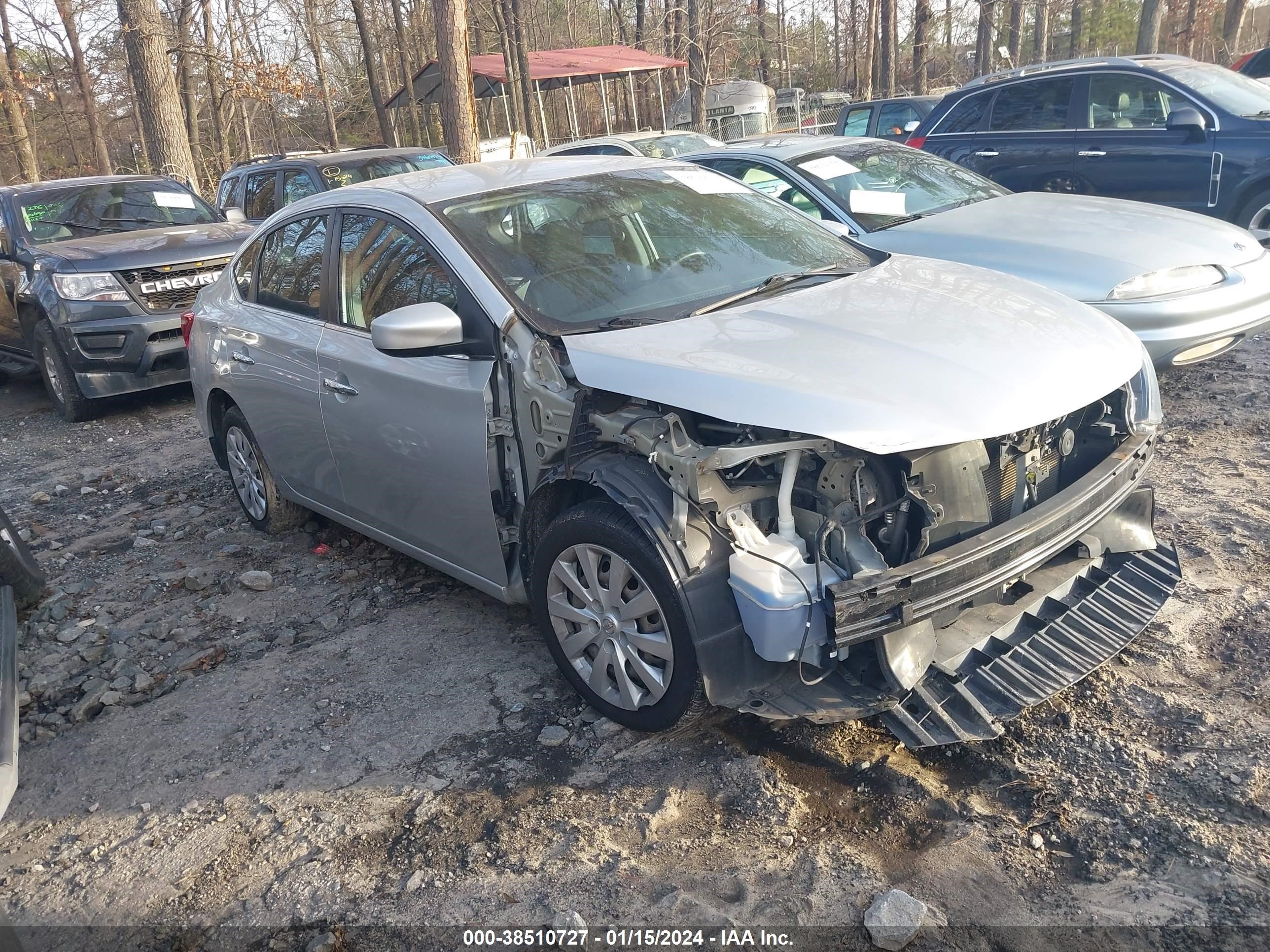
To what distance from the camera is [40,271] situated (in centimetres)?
871

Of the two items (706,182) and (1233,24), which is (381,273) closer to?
(706,182)

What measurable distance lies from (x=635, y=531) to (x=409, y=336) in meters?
1.07

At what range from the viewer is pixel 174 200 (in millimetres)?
10125

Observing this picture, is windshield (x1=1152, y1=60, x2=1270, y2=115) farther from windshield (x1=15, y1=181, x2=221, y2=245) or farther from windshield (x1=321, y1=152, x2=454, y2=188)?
windshield (x1=15, y1=181, x2=221, y2=245)

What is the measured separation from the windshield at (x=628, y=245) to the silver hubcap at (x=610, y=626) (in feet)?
2.73

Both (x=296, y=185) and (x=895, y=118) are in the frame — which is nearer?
(x=296, y=185)

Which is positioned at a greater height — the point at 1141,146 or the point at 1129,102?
the point at 1129,102

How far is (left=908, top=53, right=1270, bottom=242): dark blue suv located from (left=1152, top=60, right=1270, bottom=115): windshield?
0.01m

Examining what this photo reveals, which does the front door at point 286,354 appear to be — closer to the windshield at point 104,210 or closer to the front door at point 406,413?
the front door at point 406,413

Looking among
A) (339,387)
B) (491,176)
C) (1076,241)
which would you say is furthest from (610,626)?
(1076,241)

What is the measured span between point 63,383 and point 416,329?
265 inches

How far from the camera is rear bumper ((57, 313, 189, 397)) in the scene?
8391mm

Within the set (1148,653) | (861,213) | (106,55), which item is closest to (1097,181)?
(861,213)

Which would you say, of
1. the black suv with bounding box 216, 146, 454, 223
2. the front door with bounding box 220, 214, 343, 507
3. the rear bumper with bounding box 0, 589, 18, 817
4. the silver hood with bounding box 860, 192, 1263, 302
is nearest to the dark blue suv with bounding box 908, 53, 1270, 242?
the silver hood with bounding box 860, 192, 1263, 302
